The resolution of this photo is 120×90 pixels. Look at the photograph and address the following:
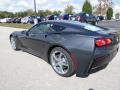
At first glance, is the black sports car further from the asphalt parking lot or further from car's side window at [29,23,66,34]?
the asphalt parking lot

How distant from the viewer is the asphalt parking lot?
3766mm

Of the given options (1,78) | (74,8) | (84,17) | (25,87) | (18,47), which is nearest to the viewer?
(25,87)

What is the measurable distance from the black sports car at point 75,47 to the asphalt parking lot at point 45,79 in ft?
0.67

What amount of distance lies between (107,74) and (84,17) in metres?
18.7

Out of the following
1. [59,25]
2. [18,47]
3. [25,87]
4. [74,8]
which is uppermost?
[74,8]

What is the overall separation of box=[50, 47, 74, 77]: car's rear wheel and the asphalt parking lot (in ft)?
0.44

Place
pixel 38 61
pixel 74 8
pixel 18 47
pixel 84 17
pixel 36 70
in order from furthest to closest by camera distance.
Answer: pixel 74 8 < pixel 84 17 < pixel 18 47 < pixel 38 61 < pixel 36 70

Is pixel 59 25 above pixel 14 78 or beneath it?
above

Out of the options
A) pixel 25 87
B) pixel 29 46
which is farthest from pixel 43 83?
pixel 29 46

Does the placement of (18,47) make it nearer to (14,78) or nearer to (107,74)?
(14,78)

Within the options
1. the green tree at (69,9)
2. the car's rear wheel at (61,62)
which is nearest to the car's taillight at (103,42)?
the car's rear wheel at (61,62)

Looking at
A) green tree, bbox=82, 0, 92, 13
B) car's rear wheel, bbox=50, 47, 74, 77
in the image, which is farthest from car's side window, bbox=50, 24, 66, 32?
green tree, bbox=82, 0, 92, 13

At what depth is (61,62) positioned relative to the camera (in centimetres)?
454

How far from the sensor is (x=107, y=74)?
4.40 meters
